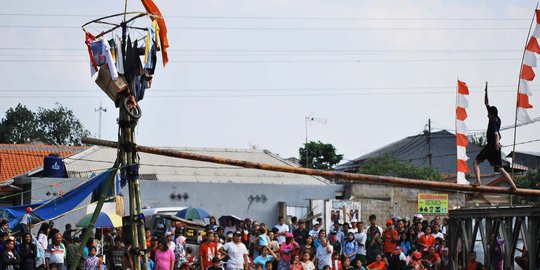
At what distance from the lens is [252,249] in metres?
19.1

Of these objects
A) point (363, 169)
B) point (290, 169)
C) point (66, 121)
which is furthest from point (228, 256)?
point (66, 121)

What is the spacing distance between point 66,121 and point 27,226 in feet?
137

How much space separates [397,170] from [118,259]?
31.7 meters

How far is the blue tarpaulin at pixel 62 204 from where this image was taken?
14172mm

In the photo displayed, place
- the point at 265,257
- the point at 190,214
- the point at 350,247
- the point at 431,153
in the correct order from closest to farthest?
the point at 265,257 → the point at 350,247 → the point at 190,214 → the point at 431,153

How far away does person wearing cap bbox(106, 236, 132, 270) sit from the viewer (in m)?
16.7

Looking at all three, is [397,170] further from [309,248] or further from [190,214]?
[309,248]

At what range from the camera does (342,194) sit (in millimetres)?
30406

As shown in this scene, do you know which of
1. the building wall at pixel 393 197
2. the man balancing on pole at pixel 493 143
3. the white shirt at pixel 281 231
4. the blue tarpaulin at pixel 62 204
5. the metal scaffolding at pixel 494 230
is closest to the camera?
the man balancing on pole at pixel 493 143

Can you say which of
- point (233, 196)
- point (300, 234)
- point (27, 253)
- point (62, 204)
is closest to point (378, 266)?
point (300, 234)

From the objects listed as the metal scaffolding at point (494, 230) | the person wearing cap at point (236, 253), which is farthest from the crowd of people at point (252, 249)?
the metal scaffolding at point (494, 230)

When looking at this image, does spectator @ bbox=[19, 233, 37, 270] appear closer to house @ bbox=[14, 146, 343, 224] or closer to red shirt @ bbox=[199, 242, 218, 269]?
red shirt @ bbox=[199, 242, 218, 269]

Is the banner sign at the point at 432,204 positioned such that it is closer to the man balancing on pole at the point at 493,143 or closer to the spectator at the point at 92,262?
the spectator at the point at 92,262

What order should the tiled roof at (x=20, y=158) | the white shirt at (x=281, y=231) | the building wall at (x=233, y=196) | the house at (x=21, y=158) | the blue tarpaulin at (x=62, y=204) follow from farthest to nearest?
1. the tiled roof at (x=20, y=158)
2. the house at (x=21, y=158)
3. the building wall at (x=233, y=196)
4. the white shirt at (x=281, y=231)
5. the blue tarpaulin at (x=62, y=204)
